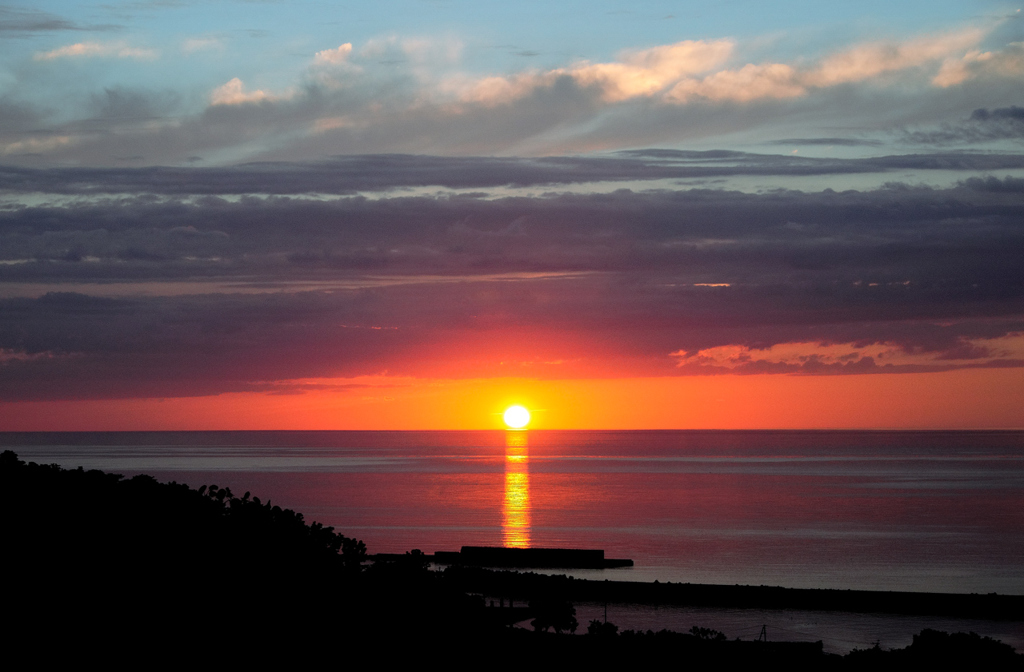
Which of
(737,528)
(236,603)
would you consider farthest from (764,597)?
(737,528)

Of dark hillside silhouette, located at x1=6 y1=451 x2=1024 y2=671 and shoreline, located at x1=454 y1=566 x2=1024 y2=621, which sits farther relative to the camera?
shoreline, located at x1=454 y1=566 x2=1024 y2=621

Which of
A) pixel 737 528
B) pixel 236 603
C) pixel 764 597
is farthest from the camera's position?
pixel 737 528

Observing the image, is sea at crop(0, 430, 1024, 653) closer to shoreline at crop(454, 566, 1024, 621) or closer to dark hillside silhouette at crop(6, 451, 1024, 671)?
shoreline at crop(454, 566, 1024, 621)

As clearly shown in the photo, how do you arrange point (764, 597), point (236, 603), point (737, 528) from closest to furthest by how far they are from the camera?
point (236, 603) → point (764, 597) → point (737, 528)

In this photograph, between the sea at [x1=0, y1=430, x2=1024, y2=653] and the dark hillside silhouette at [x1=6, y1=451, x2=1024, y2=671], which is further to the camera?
the sea at [x1=0, y1=430, x2=1024, y2=653]

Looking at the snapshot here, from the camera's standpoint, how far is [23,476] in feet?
115

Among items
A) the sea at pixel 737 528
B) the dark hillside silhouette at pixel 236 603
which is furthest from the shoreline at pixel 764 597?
the dark hillside silhouette at pixel 236 603

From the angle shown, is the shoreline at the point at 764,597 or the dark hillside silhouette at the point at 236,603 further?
the shoreline at the point at 764,597

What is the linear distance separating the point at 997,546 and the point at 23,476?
3166 inches

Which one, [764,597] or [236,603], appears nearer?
[236,603]

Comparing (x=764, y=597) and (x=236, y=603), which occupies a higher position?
(x=236, y=603)

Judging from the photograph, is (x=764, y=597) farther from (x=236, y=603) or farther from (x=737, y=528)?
(x=737, y=528)

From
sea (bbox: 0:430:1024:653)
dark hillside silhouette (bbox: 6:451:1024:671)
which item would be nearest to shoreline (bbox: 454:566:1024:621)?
sea (bbox: 0:430:1024:653)

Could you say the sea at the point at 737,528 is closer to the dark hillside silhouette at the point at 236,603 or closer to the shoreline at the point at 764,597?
the shoreline at the point at 764,597
